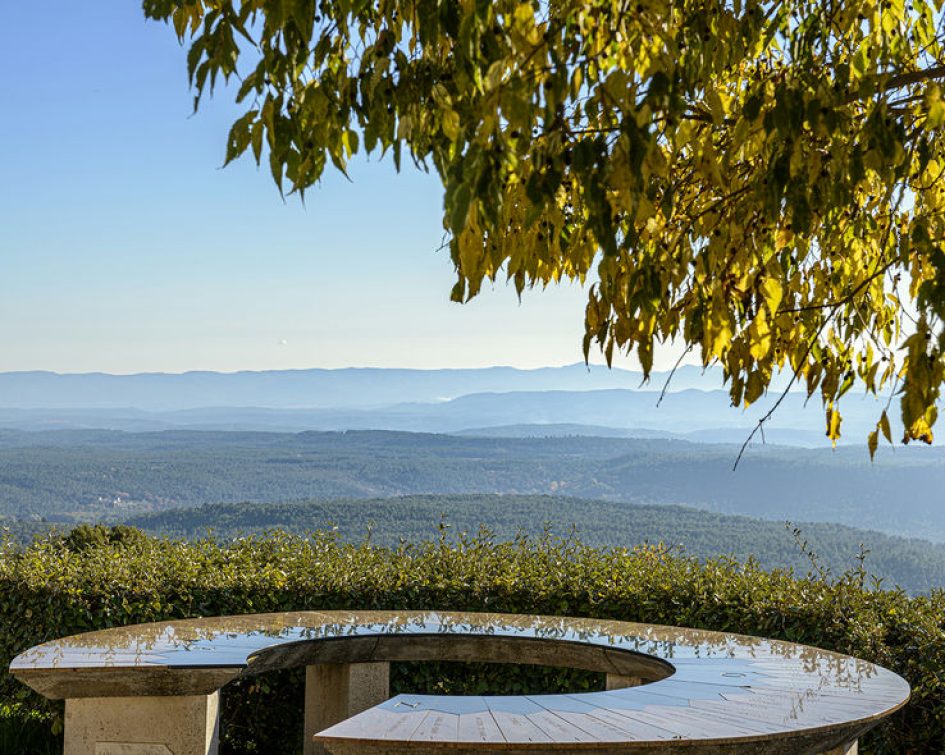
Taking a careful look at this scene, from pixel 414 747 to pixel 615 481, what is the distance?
291 ft

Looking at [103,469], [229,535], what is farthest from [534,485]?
[229,535]

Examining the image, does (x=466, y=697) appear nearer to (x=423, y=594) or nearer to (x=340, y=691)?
(x=340, y=691)

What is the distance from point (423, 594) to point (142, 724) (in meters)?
2.51

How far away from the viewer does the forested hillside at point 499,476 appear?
77.1 m

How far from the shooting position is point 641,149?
2.21 meters

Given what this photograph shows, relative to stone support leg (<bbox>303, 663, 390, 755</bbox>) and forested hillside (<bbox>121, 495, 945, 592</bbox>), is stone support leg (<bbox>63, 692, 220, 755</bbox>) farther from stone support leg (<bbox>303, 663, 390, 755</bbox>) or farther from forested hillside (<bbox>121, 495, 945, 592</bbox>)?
forested hillside (<bbox>121, 495, 945, 592</bbox>)

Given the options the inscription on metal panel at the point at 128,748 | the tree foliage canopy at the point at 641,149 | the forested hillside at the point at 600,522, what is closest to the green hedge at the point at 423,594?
the inscription on metal panel at the point at 128,748

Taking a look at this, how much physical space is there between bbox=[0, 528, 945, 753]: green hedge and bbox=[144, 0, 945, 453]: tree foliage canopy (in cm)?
239

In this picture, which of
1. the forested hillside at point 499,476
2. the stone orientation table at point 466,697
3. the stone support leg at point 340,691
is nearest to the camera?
the stone orientation table at point 466,697

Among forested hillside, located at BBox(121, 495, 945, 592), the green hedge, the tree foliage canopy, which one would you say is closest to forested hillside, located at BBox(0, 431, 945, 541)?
forested hillside, located at BBox(121, 495, 945, 592)

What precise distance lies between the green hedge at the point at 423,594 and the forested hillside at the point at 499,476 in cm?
6452

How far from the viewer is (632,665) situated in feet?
15.8

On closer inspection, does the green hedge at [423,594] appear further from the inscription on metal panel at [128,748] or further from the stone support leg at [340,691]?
the inscription on metal panel at [128,748]

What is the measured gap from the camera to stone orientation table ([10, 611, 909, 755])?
3.33 m
